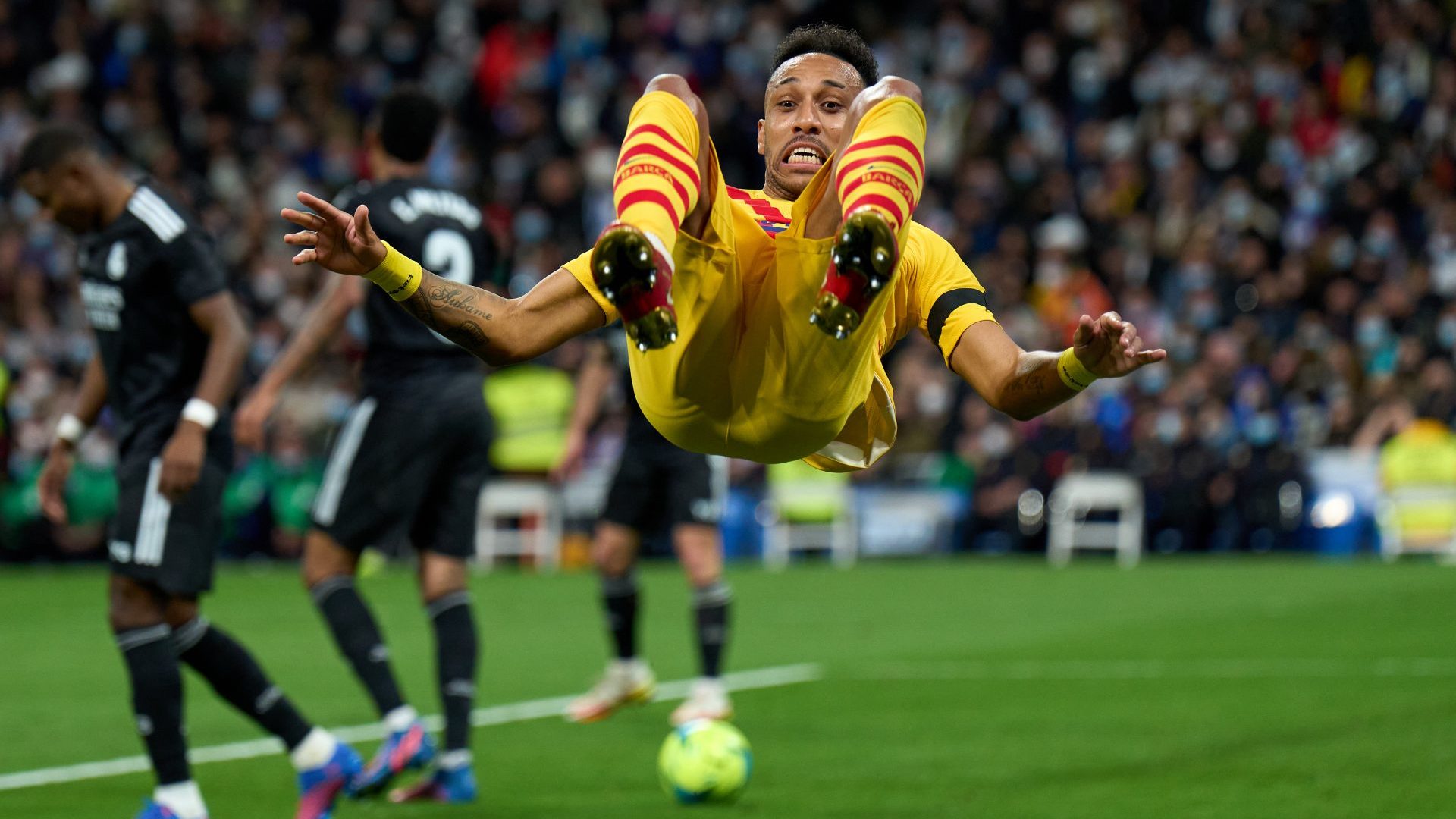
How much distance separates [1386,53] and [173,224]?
18.7 metres

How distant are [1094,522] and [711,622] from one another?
1221 centimetres

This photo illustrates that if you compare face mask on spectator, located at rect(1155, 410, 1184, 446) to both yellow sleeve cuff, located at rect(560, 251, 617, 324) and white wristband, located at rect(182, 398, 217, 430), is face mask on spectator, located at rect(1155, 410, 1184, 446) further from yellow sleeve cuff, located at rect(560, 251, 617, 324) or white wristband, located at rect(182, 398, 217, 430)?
yellow sleeve cuff, located at rect(560, 251, 617, 324)

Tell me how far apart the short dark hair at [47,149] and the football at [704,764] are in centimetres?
306

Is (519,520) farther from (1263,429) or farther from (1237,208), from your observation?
(1237,208)

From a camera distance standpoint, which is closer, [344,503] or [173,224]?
[173,224]

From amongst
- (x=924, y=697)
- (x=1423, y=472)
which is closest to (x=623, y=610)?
(x=924, y=697)

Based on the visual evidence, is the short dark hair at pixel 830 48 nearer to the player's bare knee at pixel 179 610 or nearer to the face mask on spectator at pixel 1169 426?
the player's bare knee at pixel 179 610

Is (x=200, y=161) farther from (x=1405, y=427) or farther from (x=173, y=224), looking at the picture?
(x=173, y=224)

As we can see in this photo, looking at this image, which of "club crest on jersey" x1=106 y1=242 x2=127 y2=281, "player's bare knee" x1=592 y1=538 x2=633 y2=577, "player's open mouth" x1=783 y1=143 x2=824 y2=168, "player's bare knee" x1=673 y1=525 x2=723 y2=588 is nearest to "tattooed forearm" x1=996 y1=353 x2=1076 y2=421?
"player's open mouth" x1=783 y1=143 x2=824 y2=168

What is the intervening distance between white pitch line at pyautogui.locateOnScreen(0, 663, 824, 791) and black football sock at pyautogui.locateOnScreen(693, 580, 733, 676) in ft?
3.17

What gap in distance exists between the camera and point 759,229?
18.7ft

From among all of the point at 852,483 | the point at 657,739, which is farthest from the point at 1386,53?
the point at 657,739

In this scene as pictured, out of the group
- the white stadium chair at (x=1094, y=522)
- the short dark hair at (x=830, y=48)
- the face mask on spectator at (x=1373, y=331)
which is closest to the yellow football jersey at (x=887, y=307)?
the short dark hair at (x=830, y=48)

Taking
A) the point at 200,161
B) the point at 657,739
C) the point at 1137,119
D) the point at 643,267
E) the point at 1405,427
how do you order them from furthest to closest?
the point at 200,161
the point at 1137,119
the point at 1405,427
the point at 657,739
the point at 643,267
